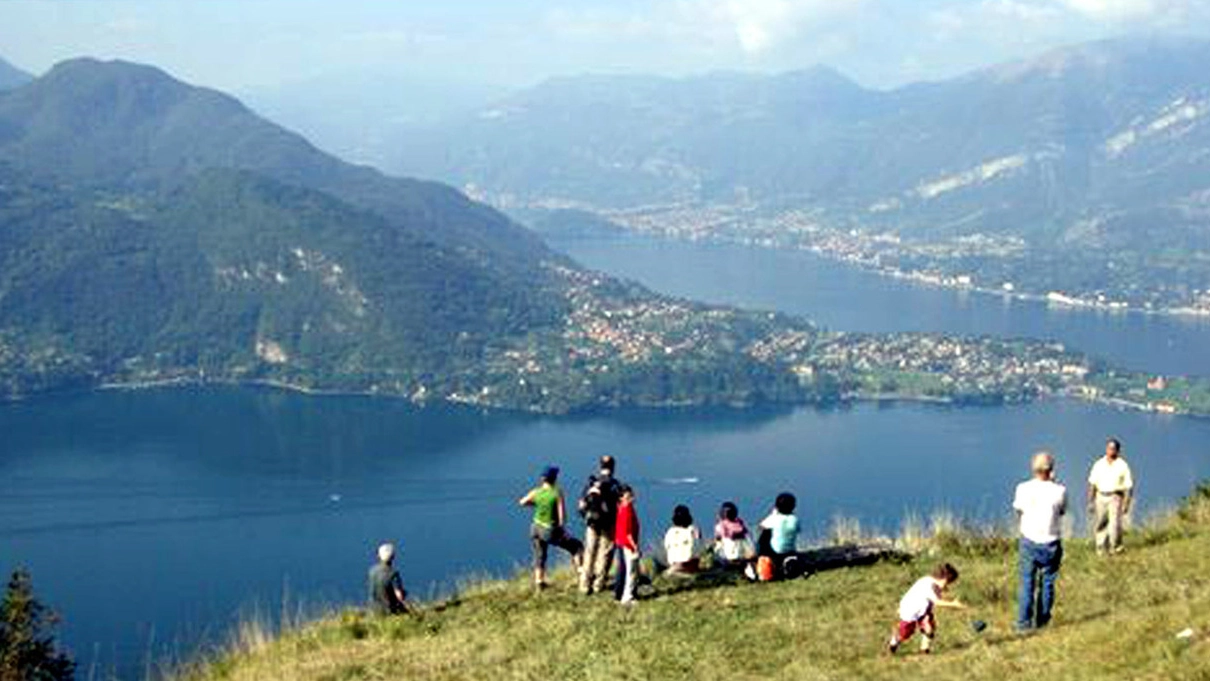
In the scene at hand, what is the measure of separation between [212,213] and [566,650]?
19097 centimetres

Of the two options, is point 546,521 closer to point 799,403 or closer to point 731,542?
point 731,542

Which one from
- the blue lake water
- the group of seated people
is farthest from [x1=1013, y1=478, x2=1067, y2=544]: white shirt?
the blue lake water

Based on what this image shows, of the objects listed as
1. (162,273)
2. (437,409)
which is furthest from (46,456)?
(162,273)

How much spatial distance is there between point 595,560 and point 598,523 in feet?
1.80

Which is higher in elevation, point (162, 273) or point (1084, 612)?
point (162, 273)

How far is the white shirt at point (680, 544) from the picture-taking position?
1683cm

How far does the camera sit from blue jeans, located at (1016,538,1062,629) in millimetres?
12438

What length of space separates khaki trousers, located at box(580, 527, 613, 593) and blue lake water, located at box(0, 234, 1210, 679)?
136 ft

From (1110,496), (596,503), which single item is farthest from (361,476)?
(1110,496)

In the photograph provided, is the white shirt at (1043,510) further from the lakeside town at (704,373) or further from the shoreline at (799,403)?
the lakeside town at (704,373)

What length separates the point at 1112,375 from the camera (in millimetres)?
143125

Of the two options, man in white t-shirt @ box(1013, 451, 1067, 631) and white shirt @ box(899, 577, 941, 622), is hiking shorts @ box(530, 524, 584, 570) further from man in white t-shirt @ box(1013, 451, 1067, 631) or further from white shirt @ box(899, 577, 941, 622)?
man in white t-shirt @ box(1013, 451, 1067, 631)

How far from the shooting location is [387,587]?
53.0 ft

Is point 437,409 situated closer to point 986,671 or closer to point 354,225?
point 354,225
